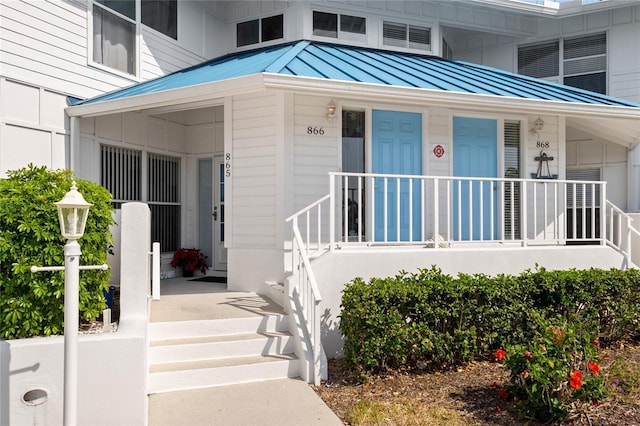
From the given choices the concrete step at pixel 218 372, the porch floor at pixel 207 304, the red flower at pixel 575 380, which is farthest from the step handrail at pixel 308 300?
the red flower at pixel 575 380

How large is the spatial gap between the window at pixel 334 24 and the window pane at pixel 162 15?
292 cm

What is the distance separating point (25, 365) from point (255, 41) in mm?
8196

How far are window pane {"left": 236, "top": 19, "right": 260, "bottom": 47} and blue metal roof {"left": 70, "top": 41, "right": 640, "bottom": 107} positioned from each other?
70 centimetres

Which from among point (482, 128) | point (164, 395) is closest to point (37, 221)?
point (164, 395)

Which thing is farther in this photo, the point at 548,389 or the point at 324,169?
the point at 324,169

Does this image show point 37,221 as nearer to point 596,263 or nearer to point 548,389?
point 548,389

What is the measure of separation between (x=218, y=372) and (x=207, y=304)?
1.62m

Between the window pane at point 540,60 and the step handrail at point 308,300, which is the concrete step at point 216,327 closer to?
the step handrail at point 308,300

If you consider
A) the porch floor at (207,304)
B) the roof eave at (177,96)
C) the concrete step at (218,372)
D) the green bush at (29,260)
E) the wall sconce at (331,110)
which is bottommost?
the concrete step at (218,372)

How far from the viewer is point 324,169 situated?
7.50 meters

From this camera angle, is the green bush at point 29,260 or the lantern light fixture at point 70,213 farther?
the green bush at point 29,260

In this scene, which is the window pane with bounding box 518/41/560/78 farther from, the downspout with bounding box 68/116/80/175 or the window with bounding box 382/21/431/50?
the downspout with bounding box 68/116/80/175

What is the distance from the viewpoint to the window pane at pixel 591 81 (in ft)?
37.6

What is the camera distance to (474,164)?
8539 millimetres
